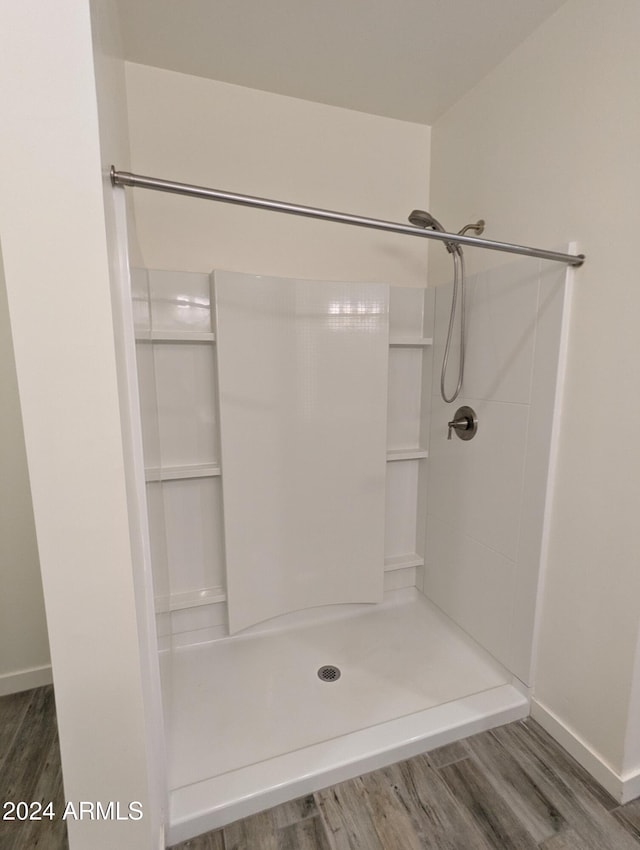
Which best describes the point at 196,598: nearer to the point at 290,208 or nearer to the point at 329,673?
the point at 329,673

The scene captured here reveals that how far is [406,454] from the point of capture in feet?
6.34

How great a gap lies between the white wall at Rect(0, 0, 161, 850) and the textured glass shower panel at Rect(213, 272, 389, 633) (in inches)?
33.8

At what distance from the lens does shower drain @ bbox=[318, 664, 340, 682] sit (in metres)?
1.55

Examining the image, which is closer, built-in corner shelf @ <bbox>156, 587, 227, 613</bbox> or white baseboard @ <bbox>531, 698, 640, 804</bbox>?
white baseboard @ <bbox>531, 698, 640, 804</bbox>

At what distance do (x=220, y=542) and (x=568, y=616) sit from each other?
4.44 ft

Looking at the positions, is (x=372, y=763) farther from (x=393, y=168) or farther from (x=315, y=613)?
(x=393, y=168)

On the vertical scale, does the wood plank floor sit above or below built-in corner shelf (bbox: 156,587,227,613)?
below

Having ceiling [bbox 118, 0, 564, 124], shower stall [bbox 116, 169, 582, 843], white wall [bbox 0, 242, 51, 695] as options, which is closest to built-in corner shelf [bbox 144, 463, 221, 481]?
shower stall [bbox 116, 169, 582, 843]

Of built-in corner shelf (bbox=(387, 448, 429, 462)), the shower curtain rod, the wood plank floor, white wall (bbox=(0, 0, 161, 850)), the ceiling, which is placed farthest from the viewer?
built-in corner shelf (bbox=(387, 448, 429, 462))

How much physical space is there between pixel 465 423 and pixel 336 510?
70 cm

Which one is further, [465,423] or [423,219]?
[465,423]

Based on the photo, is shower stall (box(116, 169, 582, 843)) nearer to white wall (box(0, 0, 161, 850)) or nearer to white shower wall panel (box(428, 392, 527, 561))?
white shower wall panel (box(428, 392, 527, 561))

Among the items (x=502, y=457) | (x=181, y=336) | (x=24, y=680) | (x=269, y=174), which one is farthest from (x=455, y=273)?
(x=24, y=680)

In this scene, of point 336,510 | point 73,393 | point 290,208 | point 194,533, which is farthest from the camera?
point 336,510
